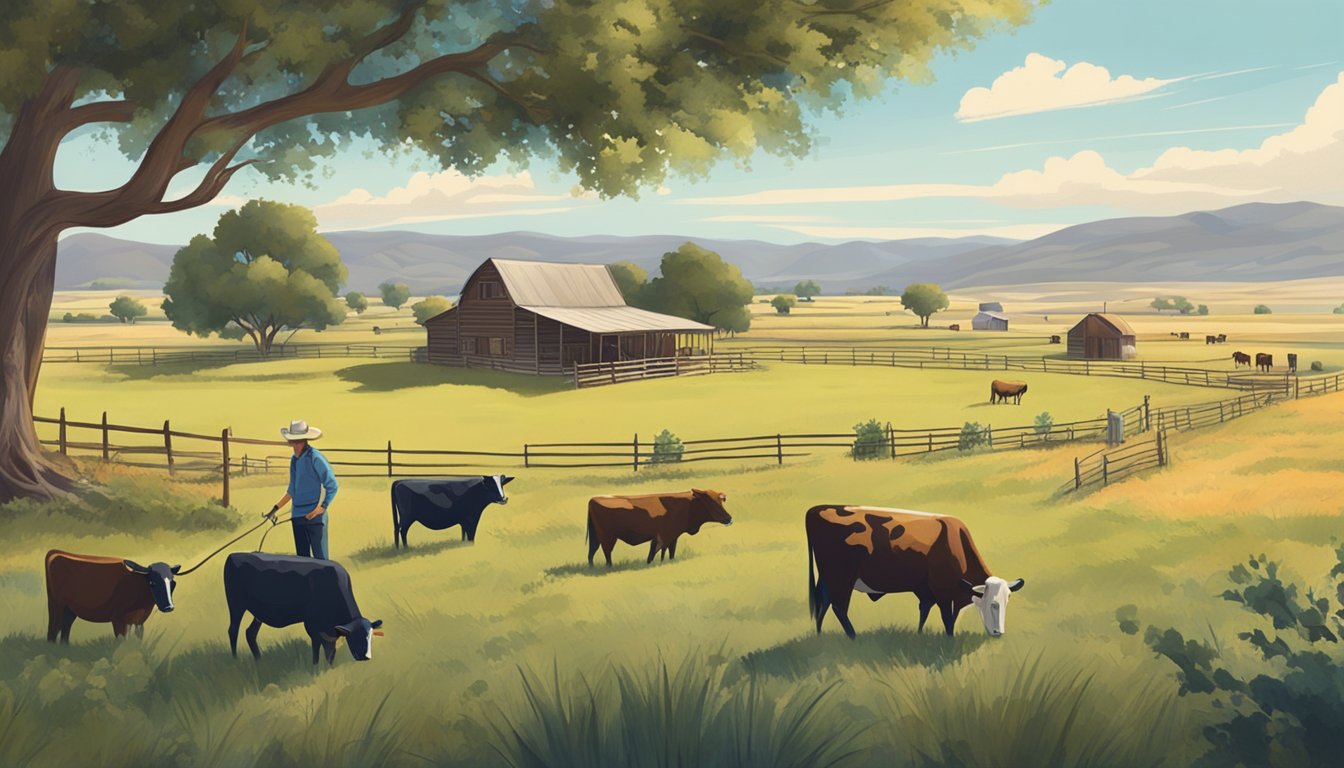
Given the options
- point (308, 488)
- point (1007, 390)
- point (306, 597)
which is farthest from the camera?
point (1007, 390)

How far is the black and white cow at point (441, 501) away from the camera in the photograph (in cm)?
1642

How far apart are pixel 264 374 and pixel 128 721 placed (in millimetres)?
56052

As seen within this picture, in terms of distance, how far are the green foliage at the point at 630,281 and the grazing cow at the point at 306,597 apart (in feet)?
257

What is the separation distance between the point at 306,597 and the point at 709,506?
6.64 m

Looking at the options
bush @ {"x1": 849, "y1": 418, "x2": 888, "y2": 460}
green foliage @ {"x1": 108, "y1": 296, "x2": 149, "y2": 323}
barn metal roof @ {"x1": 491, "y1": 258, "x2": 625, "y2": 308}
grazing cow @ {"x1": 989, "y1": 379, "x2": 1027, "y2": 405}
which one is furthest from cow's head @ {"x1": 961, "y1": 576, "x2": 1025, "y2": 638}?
green foliage @ {"x1": 108, "y1": 296, "x2": 149, "y2": 323}

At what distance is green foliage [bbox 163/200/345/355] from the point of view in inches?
2803

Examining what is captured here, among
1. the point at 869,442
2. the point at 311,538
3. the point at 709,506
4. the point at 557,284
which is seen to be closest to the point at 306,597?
the point at 311,538

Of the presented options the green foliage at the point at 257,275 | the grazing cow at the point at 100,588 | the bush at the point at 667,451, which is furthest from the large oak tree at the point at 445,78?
the green foliage at the point at 257,275

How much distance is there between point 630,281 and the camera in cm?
9244

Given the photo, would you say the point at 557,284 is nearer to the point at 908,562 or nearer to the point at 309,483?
the point at 309,483

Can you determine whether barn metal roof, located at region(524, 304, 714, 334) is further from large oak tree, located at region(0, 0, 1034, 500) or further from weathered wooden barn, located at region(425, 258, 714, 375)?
large oak tree, located at region(0, 0, 1034, 500)

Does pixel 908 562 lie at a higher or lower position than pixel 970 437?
higher

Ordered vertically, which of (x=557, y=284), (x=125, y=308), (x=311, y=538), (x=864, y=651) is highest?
(x=125, y=308)

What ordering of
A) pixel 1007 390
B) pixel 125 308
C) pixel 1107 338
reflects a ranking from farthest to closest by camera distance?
pixel 125 308 < pixel 1107 338 < pixel 1007 390
